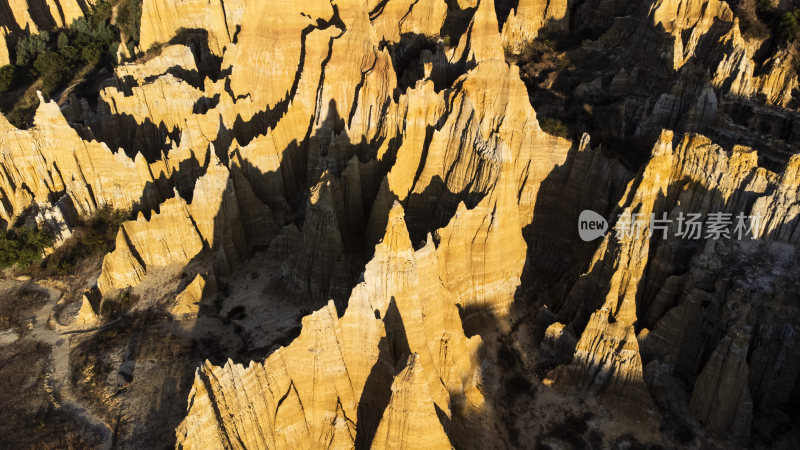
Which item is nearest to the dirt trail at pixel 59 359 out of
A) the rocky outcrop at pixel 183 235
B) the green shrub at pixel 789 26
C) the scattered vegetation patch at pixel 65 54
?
the rocky outcrop at pixel 183 235

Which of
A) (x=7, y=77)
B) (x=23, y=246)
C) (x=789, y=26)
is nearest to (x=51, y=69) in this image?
(x=7, y=77)

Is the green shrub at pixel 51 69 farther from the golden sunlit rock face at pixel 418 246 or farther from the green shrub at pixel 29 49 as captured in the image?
the golden sunlit rock face at pixel 418 246

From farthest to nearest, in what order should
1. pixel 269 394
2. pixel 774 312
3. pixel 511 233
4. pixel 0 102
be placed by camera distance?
pixel 0 102 → pixel 511 233 → pixel 774 312 → pixel 269 394

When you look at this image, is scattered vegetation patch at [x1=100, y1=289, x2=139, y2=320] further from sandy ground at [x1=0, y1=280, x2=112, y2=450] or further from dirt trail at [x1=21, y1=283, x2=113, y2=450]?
dirt trail at [x1=21, y1=283, x2=113, y2=450]

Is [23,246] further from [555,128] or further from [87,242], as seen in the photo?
[555,128]

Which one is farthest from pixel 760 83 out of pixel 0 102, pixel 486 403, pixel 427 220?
pixel 0 102

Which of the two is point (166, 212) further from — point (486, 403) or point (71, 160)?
point (486, 403)
